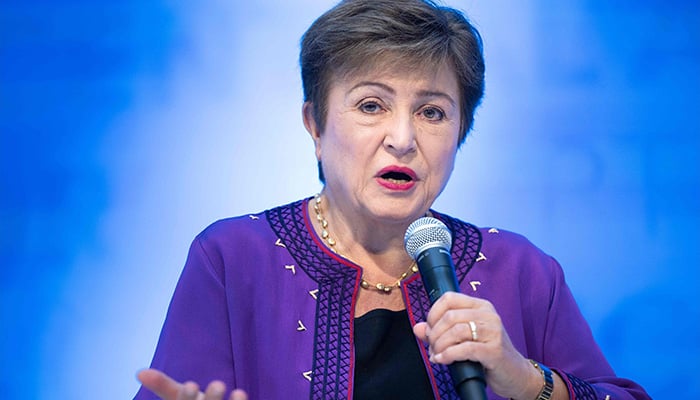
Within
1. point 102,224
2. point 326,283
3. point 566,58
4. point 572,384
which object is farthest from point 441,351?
point 566,58

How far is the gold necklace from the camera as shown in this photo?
2205 millimetres

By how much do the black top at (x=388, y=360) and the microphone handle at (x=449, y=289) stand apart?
460 mm

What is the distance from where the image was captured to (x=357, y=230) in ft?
7.35

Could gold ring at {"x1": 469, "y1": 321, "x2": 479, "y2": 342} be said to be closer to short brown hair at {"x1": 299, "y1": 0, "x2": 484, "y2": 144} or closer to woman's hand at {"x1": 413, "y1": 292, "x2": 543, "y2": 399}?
woman's hand at {"x1": 413, "y1": 292, "x2": 543, "y2": 399}

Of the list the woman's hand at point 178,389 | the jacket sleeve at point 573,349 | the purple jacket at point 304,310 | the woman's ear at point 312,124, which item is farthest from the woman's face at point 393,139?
the woman's hand at point 178,389

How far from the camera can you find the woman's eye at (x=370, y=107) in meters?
2.09

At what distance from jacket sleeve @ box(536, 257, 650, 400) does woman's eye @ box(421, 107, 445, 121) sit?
20.0 inches

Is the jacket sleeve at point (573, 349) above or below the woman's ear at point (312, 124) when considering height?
below

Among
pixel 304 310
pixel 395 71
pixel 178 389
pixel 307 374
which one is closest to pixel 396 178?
pixel 395 71

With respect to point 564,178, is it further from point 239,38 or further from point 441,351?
point 441,351

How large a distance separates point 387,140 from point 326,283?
380 millimetres

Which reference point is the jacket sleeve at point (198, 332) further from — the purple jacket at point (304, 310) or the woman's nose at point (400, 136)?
the woman's nose at point (400, 136)

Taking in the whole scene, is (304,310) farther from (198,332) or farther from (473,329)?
(473,329)

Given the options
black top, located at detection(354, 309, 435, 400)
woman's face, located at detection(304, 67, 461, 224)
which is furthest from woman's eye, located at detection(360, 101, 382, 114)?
black top, located at detection(354, 309, 435, 400)
